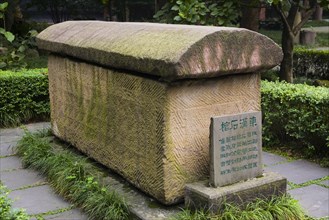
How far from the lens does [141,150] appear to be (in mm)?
4371

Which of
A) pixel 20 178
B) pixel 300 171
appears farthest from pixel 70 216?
pixel 300 171

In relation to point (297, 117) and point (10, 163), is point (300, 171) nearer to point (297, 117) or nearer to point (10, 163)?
point (297, 117)

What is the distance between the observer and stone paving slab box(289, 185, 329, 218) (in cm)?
439

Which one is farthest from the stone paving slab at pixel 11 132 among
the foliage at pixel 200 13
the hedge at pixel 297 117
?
the hedge at pixel 297 117

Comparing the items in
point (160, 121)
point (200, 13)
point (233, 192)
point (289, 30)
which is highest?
point (200, 13)

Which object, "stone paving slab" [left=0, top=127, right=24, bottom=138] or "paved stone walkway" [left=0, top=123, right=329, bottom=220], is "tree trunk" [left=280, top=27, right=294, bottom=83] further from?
"stone paving slab" [left=0, top=127, right=24, bottom=138]

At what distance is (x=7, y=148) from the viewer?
6.71m

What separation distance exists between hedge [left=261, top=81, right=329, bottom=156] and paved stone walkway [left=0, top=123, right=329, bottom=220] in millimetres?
337

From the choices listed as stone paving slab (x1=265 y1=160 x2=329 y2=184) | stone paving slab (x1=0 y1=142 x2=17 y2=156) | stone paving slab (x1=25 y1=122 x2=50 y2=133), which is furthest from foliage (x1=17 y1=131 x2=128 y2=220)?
stone paving slab (x1=265 y1=160 x2=329 y2=184)

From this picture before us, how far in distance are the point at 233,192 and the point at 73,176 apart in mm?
1701

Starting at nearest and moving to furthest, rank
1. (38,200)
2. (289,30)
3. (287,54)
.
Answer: (38,200) < (289,30) < (287,54)

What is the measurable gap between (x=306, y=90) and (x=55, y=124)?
325 cm

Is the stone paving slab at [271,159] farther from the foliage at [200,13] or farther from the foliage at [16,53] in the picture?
the foliage at [16,53]

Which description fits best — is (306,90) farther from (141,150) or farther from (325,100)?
(141,150)
